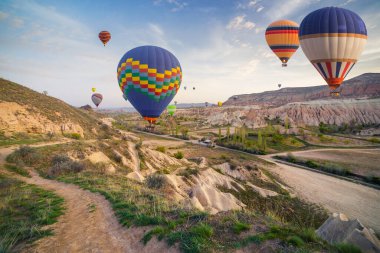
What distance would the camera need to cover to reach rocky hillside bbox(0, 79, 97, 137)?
2722cm

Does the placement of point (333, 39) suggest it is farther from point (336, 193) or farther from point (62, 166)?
point (62, 166)

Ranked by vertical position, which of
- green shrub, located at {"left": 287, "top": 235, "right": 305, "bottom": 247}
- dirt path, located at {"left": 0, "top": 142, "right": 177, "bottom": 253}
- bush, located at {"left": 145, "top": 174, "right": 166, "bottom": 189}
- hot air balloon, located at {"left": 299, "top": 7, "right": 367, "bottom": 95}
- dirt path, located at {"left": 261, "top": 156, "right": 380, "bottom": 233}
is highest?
hot air balloon, located at {"left": 299, "top": 7, "right": 367, "bottom": 95}

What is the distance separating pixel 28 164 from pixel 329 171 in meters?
41.4

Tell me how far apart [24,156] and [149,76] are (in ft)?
46.5

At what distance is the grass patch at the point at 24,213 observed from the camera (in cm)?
711

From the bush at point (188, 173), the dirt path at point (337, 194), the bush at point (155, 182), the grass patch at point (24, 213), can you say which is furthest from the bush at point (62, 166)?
the dirt path at point (337, 194)

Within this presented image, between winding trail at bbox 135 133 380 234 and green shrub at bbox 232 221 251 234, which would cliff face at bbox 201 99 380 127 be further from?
green shrub at bbox 232 221 251 234

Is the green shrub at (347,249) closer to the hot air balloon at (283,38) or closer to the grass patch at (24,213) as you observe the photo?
the grass patch at (24,213)

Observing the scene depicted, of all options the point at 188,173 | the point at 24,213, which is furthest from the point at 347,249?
the point at 188,173

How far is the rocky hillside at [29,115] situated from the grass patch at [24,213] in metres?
17.6

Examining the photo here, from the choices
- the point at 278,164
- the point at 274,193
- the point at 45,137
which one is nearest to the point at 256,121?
the point at 278,164

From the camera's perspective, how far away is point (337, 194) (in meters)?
27.1

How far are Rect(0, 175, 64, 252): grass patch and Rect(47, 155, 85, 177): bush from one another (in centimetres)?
397

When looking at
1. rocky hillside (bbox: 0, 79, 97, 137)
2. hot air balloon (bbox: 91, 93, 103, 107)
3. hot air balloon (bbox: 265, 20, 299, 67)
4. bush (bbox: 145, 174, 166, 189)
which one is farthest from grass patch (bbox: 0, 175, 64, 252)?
hot air balloon (bbox: 91, 93, 103, 107)
